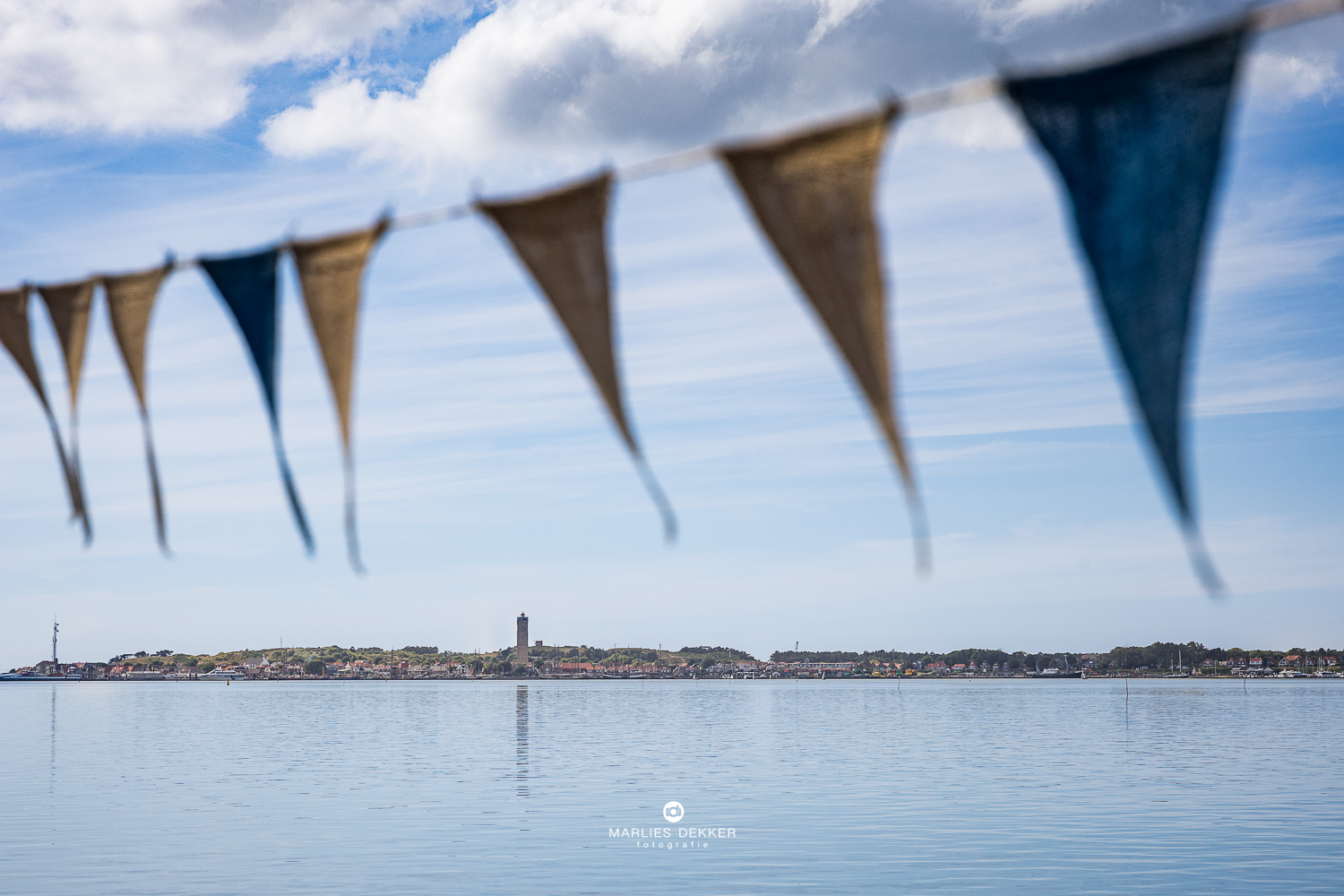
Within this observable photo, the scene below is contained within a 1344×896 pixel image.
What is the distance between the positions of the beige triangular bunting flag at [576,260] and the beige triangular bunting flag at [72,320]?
4.74 m

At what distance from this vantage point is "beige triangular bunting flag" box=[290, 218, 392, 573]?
8.66 meters

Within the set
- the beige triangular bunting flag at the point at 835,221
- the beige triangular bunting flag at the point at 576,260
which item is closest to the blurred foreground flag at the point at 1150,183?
the beige triangular bunting flag at the point at 835,221

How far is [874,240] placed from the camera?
6.32m

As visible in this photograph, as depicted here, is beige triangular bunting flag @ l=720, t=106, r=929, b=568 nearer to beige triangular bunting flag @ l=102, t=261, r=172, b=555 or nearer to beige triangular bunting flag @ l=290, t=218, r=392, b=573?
beige triangular bunting flag @ l=290, t=218, r=392, b=573

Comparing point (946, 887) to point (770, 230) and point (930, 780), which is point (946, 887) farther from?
point (770, 230)

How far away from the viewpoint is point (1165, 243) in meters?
5.37

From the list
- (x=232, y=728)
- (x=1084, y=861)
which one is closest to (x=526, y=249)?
(x=1084, y=861)

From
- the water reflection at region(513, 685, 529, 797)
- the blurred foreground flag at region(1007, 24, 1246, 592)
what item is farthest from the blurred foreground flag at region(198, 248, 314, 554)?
the water reflection at region(513, 685, 529, 797)

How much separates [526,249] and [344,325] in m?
1.93

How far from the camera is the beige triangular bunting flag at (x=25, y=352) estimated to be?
10.9 meters

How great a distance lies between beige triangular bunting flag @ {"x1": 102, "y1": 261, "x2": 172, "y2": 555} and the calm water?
3310 cm

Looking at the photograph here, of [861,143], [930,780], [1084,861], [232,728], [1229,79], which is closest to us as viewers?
[1229,79]

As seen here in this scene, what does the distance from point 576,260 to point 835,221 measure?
1869 mm

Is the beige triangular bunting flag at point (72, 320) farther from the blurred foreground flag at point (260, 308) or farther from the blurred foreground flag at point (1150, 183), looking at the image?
the blurred foreground flag at point (1150, 183)
